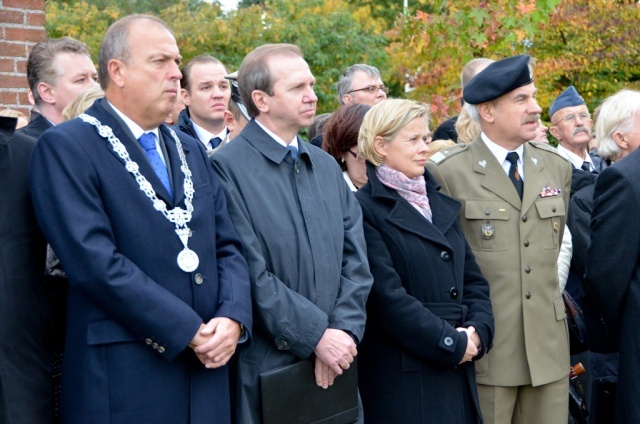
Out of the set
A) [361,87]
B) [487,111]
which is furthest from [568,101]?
[487,111]

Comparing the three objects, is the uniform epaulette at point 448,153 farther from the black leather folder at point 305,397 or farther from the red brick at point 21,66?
the red brick at point 21,66

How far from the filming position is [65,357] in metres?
3.34

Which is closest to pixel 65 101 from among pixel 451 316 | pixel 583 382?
pixel 451 316

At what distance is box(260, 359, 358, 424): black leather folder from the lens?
11.9 feet

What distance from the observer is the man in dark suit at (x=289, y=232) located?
3.66m

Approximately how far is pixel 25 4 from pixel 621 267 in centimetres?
452

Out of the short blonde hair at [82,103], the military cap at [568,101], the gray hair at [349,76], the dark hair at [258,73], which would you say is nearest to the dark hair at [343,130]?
the dark hair at [258,73]

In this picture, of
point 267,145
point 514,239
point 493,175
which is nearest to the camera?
point 267,145

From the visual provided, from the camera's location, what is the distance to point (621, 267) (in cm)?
418

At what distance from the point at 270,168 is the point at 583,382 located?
3273 mm

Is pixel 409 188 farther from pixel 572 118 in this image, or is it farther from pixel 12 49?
pixel 12 49

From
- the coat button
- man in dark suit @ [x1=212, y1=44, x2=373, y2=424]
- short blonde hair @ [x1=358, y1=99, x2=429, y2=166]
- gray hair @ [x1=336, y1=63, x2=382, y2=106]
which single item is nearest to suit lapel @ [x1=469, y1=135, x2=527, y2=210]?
short blonde hair @ [x1=358, y1=99, x2=429, y2=166]

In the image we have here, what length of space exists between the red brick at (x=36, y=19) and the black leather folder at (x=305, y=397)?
12.6 feet

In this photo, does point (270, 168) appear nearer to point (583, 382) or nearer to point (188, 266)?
point (188, 266)
